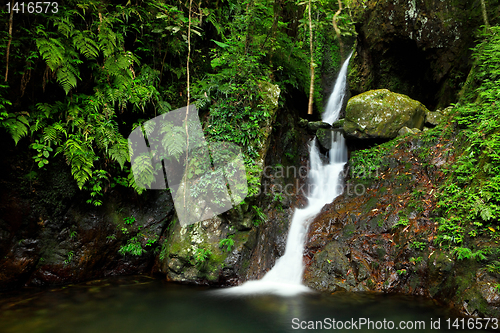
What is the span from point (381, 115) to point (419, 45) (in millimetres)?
3522

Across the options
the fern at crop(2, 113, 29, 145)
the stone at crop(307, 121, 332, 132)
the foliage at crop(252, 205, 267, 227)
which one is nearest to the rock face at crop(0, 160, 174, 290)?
the fern at crop(2, 113, 29, 145)

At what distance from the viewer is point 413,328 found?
3.92 metres

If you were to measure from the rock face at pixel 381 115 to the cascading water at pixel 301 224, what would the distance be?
0.76 meters

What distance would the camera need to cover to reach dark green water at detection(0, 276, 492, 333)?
158 inches

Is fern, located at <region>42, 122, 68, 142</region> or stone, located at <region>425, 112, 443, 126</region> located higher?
stone, located at <region>425, 112, 443, 126</region>

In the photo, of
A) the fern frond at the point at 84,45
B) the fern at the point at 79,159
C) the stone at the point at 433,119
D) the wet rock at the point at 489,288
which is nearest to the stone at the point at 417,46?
the stone at the point at 433,119

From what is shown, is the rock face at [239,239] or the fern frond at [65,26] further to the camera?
the rock face at [239,239]

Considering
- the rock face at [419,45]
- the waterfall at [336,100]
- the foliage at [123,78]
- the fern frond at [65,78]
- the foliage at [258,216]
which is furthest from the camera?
the waterfall at [336,100]

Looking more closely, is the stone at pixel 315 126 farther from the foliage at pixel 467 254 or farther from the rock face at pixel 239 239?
the foliage at pixel 467 254

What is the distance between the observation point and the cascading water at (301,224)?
5602 mm

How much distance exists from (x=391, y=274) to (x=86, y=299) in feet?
19.3

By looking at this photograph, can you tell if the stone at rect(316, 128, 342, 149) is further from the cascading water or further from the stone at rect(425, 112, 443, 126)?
the stone at rect(425, 112, 443, 126)

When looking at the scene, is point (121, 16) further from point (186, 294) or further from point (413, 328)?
point (413, 328)

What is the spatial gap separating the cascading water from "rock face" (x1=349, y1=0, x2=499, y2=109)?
156 inches
